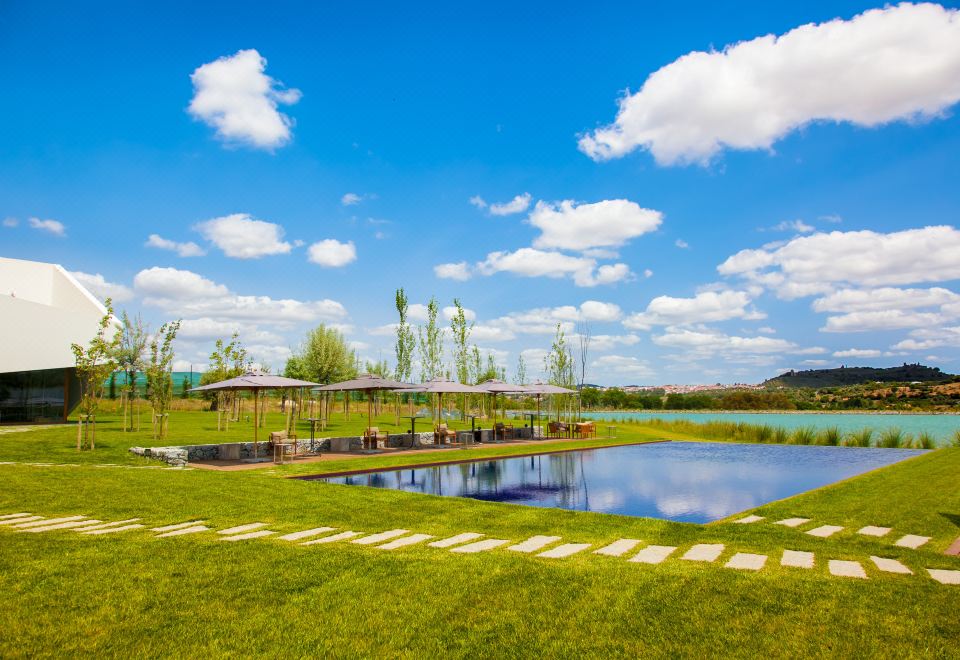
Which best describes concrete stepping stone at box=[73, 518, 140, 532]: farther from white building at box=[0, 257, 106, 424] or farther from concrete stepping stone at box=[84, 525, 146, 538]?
white building at box=[0, 257, 106, 424]

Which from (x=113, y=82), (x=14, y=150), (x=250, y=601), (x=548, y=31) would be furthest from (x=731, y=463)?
(x=14, y=150)

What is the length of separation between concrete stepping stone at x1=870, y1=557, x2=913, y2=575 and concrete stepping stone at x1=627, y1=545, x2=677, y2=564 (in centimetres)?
179

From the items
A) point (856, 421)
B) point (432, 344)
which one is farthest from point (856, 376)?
point (432, 344)

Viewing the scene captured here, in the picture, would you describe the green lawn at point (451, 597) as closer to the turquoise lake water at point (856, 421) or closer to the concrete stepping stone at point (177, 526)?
the concrete stepping stone at point (177, 526)

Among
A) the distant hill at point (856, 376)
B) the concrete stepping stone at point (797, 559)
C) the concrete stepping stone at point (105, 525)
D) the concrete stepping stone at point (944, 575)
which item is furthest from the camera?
the distant hill at point (856, 376)

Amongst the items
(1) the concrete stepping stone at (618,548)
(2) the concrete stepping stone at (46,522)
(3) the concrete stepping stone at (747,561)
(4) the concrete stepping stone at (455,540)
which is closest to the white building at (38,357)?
(2) the concrete stepping stone at (46,522)

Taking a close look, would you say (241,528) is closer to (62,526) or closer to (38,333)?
(62,526)

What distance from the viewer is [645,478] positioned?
45.1 ft

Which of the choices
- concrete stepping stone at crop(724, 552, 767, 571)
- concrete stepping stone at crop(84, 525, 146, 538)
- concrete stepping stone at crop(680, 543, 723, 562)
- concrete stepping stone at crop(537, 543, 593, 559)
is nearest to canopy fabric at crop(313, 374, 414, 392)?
concrete stepping stone at crop(84, 525, 146, 538)

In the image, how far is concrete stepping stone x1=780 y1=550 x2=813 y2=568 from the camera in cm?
534

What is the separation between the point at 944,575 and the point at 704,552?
1.92m

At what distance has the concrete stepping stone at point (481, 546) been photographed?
229 inches

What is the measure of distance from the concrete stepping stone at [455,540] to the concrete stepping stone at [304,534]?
55.7 inches

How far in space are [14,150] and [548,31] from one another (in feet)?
51.4
